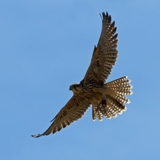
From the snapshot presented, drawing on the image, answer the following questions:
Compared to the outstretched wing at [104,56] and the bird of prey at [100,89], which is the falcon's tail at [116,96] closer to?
the bird of prey at [100,89]

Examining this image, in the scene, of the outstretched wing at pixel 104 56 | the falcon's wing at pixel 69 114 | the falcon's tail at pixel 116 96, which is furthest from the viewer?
the falcon's wing at pixel 69 114

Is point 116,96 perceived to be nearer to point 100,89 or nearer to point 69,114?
point 100,89

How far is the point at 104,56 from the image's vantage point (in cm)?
2091

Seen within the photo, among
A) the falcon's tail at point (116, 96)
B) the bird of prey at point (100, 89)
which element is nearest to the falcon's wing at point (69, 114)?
the bird of prey at point (100, 89)

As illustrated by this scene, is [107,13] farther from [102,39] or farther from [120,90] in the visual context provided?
[120,90]

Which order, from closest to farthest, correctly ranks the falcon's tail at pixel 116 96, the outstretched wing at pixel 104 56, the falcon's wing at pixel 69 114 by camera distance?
the outstretched wing at pixel 104 56
the falcon's tail at pixel 116 96
the falcon's wing at pixel 69 114

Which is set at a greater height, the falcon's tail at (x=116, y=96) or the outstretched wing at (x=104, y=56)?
the outstretched wing at (x=104, y=56)

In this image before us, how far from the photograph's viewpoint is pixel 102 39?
21.0 meters

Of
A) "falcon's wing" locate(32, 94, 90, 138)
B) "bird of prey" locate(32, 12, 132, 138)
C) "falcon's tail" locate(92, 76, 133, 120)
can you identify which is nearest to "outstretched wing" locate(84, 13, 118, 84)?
"bird of prey" locate(32, 12, 132, 138)

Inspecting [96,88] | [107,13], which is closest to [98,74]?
[96,88]

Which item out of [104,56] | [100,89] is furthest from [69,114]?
[104,56]

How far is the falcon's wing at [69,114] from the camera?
21.8 m

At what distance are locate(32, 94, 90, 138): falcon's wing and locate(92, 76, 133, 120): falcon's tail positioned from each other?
15.8 inches

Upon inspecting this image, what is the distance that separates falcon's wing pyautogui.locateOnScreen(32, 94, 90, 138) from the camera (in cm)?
2177
